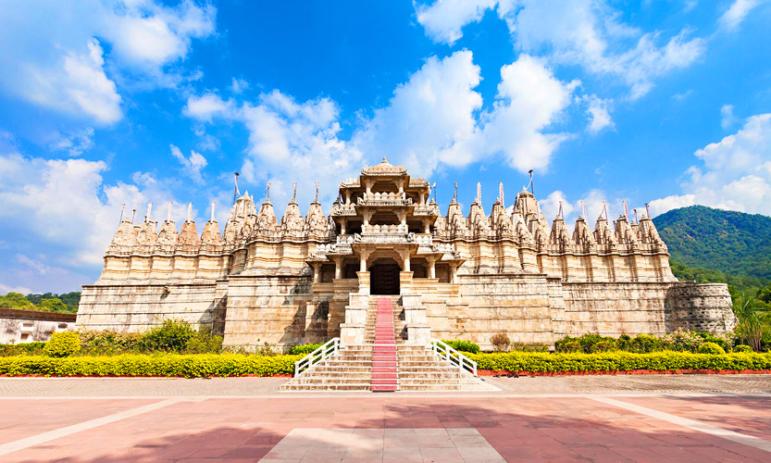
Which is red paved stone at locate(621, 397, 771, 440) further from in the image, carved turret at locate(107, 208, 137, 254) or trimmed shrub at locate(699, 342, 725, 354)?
carved turret at locate(107, 208, 137, 254)

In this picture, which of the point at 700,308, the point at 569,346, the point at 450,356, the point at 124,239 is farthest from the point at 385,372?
the point at 124,239

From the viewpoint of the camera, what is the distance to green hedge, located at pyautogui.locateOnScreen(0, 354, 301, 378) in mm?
18906

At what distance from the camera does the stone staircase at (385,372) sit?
50.2ft

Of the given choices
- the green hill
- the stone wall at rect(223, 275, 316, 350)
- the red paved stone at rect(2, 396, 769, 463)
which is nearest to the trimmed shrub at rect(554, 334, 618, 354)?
the red paved stone at rect(2, 396, 769, 463)

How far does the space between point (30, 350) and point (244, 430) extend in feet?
111

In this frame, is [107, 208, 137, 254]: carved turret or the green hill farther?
the green hill

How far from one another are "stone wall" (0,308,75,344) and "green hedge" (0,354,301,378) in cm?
2704

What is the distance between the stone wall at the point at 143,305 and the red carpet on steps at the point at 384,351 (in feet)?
77.0

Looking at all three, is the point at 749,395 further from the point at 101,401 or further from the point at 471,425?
the point at 101,401

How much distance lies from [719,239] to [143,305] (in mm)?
188496

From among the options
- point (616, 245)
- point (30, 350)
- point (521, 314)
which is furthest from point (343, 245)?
point (616, 245)

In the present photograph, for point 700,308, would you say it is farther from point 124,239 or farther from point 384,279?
point 124,239

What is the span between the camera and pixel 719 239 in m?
146

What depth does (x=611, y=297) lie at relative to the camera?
36625 millimetres
